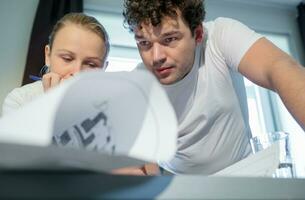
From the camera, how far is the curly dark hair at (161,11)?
95 centimetres

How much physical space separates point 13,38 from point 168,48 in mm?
1344

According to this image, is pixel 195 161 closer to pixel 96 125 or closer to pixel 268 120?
pixel 96 125

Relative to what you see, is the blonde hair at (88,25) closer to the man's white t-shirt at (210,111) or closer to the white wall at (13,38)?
the man's white t-shirt at (210,111)

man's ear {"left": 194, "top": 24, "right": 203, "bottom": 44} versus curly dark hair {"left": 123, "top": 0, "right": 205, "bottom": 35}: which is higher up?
curly dark hair {"left": 123, "top": 0, "right": 205, "bottom": 35}

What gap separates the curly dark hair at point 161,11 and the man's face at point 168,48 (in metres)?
0.01

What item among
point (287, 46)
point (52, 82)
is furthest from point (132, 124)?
point (287, 46)

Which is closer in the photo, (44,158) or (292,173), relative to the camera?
(44,158)

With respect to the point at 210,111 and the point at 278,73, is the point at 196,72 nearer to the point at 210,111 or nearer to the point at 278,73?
the point at 210,111

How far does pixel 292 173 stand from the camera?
2.99 ft

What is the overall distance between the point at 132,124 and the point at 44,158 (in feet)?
0.28

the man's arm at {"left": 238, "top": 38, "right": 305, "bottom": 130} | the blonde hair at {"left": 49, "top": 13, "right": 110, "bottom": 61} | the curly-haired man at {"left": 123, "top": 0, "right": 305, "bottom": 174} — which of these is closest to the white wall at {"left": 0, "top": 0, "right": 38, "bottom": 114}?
the blonde hair at {"left": 49, "top": 13, "right": 110, "bottom": 61}

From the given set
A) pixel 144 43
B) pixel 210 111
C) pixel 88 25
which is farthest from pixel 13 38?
pixel 210 111

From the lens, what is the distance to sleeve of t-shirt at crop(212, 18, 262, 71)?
0.88 metres

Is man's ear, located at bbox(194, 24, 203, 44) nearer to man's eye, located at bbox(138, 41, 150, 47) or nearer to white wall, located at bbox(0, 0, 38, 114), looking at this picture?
man's eye, located at bbox(138, 41, 150, 47)
